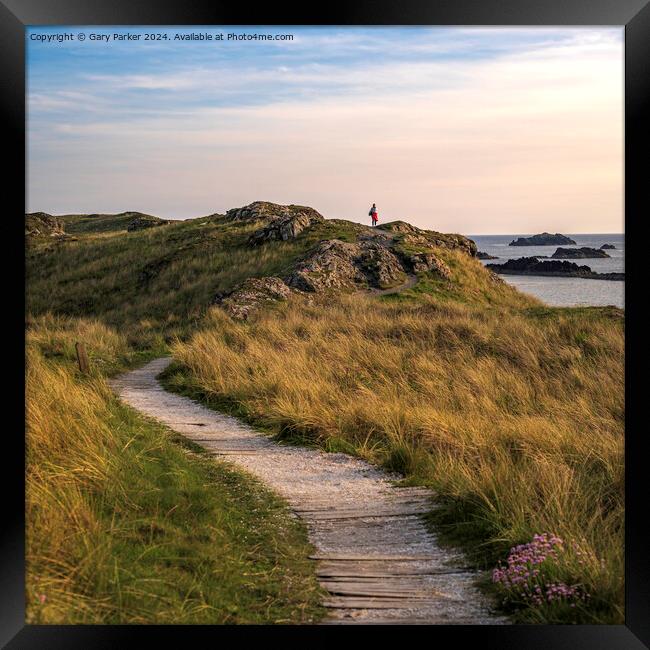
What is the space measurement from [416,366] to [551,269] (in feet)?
195

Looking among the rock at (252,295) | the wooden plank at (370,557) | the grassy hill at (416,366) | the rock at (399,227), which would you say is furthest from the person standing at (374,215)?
the wooden plank at (370,557)

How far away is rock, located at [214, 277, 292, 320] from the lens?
26.0 meters

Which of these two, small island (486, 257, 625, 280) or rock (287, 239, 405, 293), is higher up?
small island (486, 257, 625, 280)

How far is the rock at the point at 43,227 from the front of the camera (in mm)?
64812

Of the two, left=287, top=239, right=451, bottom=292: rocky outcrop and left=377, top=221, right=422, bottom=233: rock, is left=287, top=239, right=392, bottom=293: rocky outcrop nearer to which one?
left=287, top=239, right=451, bottom=292: rocky outcrop

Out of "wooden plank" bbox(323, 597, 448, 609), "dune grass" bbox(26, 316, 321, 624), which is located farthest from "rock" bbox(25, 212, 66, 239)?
"wooden plank" bbox(323, 597, 448, 609)

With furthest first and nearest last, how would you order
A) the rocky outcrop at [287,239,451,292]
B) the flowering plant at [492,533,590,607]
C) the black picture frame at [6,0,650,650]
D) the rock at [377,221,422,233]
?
the rock at [377,221,422,233], the rocky outcrop at [287,239,451,292], the flowering plant at [492,533,590,607], the black picture frame at [6,0,650,650]

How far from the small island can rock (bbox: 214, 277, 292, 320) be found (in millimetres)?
34015

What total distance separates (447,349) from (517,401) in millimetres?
5104

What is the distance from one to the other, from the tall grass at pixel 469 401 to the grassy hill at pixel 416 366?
3cm

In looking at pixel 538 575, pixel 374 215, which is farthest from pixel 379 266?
pixel 538 575

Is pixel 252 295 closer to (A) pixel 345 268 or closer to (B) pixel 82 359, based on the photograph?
(A) pixel 345 268
